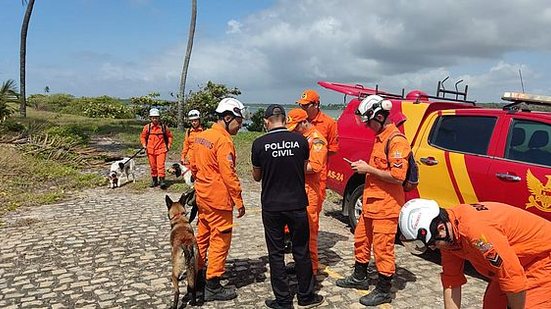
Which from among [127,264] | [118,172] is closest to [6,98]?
[118,172]

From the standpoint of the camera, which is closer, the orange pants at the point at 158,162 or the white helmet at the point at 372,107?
the white helmet at the point at 372,107

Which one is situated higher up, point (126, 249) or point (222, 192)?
point (222, 192)

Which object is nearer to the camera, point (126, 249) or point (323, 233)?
point (126, 249)

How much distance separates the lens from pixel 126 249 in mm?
5609

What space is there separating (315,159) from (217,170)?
39.8 inches

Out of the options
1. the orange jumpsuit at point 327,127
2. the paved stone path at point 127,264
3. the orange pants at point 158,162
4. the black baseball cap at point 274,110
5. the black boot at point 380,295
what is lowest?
the paved stone path at point 127,264

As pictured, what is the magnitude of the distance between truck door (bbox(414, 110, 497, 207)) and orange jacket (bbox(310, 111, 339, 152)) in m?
1.01

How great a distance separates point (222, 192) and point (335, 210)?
4404 millimetres

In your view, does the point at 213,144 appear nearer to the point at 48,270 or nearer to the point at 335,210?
the point at 48,270

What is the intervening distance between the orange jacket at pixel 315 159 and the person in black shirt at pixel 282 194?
0.51 meters

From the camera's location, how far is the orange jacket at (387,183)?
399cm

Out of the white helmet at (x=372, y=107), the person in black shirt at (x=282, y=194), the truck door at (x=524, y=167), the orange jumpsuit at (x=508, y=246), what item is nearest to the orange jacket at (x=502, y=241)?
the orange jumpsuit at (x=508, y=246)

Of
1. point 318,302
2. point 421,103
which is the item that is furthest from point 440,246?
point 421,103

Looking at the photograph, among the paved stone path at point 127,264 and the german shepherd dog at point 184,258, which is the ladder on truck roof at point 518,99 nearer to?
the paved stone path at point 127,264
